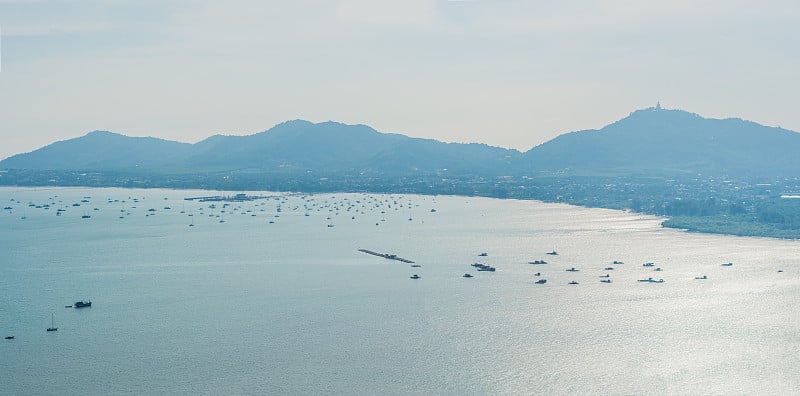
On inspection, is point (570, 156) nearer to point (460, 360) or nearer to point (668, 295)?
point (668, 295)

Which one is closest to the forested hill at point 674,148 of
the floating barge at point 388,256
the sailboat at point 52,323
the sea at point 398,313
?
the sea at point 398,313

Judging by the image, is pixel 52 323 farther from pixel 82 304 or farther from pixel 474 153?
pixel 474 153

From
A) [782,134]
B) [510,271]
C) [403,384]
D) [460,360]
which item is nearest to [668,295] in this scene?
[510,271]

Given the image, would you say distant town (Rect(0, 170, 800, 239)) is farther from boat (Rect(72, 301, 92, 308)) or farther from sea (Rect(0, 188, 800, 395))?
boat (Rect(72, 301, 92, 308))

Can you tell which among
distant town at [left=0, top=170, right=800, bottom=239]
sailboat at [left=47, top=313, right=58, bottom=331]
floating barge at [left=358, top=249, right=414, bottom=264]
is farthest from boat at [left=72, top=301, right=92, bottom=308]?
distant town at [left=0, top=170, right=800, bottom=239]

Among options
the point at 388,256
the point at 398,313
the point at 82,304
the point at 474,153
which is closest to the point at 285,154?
the point at 474,153

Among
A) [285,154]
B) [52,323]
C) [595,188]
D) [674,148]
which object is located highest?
[674,148]

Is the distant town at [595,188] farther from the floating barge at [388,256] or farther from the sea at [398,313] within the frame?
the floating barge at [388,256]
